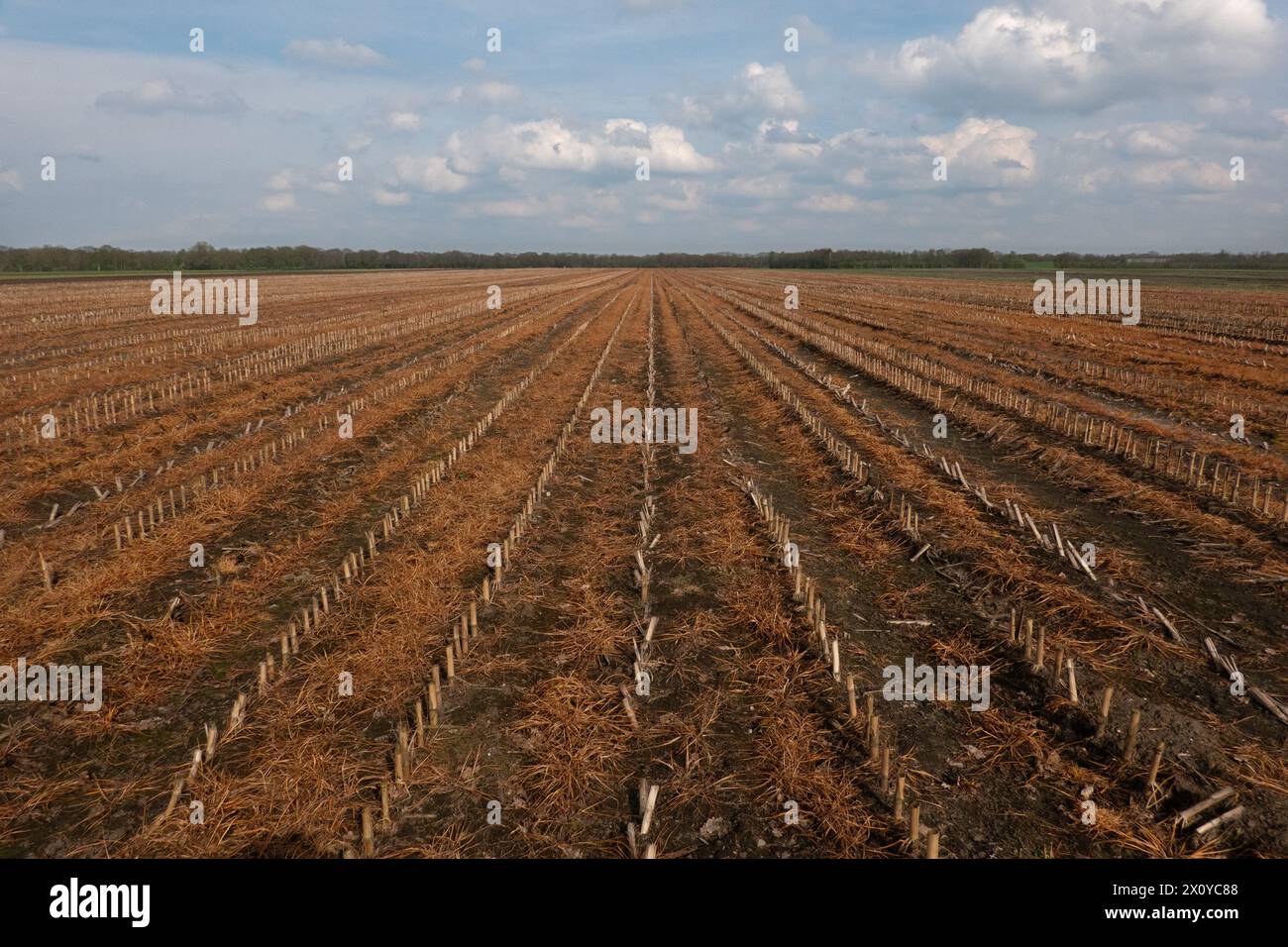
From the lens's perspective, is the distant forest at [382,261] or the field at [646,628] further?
the distant forest at [382,261]

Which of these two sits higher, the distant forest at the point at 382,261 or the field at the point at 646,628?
the distant forest at the point at 382,261

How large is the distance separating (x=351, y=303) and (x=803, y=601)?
4763 cm

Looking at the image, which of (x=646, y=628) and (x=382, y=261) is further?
(x=382, y=261)

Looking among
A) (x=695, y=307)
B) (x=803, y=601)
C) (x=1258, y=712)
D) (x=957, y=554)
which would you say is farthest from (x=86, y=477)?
(x=695, y=307)

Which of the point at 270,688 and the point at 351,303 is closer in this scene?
the point at 270,688

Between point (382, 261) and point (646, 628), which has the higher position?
point (382, 261)

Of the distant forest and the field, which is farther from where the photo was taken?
the distant forest

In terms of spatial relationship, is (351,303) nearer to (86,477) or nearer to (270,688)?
(86,477)

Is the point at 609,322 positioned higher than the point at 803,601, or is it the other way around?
the point at 609,322

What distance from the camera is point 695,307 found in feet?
152

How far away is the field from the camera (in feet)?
15.1

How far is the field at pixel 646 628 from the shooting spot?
461 cm

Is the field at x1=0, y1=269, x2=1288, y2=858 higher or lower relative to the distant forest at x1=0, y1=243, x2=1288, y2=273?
lower

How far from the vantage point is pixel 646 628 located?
23.2 feet
